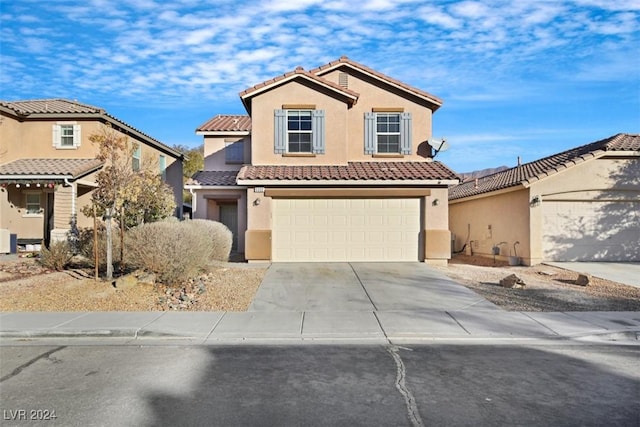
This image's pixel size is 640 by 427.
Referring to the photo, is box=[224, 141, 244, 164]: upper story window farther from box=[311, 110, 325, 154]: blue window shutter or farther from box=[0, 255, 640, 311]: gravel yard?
box=[0, 255, 640, 311]: gravel yard

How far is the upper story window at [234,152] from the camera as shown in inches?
898

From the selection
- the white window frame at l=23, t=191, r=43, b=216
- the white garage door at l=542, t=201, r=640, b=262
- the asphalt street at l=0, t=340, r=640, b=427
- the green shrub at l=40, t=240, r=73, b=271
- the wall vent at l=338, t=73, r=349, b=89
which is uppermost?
the wall vent at l=338, t=73, r=349, b=89

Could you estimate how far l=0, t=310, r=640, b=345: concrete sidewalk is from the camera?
805 centimetres

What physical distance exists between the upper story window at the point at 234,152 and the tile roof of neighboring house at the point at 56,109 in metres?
4.80

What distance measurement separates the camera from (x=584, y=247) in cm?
1683

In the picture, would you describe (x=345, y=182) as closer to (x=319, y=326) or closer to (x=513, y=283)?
(x=513, y=283)

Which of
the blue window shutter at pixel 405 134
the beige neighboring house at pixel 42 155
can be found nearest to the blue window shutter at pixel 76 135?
the beige neighboring house at pixel 42 155

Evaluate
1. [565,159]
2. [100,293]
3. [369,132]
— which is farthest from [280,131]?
[565,159]

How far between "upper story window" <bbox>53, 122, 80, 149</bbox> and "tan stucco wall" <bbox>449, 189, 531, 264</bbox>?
17.9m

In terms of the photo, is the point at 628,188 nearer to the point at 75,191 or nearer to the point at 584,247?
the point at 584,247

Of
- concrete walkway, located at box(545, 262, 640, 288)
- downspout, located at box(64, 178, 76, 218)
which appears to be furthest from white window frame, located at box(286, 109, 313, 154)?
concrete walkway, located at box(545, 262, 640, 288)

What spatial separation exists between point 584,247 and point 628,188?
2568mm

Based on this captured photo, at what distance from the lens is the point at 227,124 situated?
23.5 meters

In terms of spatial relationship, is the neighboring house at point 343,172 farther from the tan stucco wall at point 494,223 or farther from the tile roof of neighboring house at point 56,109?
the tile roof of neighboring house at point 56,109
